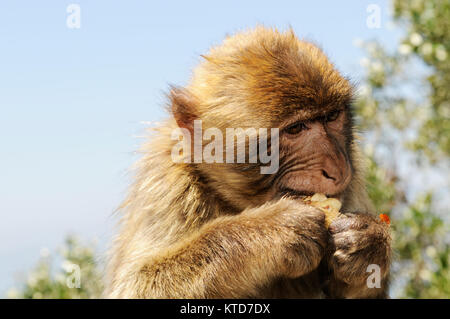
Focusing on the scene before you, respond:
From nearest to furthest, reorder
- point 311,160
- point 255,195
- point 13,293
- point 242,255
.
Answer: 1. point 242,255
2. point 311,160
3. point 255,195
4. point 13,293

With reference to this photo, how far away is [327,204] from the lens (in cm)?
385

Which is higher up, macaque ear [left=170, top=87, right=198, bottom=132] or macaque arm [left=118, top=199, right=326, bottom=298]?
macaque ear [left=170, top=87, right=198, bottom=132]

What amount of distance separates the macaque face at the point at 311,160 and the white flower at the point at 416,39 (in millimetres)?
4874

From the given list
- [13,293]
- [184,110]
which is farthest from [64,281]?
[184,110]

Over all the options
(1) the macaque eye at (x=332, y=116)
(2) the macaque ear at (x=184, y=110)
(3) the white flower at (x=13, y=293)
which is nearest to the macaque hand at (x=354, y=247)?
(1) the macaque eye at (x=332, y=116)

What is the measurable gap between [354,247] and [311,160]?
0.65 meters

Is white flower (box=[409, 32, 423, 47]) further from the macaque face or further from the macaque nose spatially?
the macaque nose

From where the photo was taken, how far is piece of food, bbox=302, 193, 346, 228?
3.85 metres

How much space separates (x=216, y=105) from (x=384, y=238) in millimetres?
1508

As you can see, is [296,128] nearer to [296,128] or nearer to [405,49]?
[296,128]

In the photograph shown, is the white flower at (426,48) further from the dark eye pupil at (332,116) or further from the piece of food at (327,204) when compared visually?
the piece of food at (327,204)

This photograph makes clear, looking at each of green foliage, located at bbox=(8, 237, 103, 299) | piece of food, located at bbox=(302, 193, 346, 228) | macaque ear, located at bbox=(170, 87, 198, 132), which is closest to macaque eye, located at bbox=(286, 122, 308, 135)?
piece of food, located at bbox=(302, 193, 346, 228)

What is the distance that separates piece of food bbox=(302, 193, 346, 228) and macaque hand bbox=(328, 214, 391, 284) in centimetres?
4
